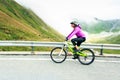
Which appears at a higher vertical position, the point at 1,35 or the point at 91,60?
the point at 1,35

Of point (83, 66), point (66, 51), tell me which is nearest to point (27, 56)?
point (66, 51)

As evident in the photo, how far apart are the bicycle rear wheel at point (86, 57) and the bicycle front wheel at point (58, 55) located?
0.68 metres

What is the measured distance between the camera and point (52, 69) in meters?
13.5

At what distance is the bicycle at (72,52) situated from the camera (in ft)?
48.7

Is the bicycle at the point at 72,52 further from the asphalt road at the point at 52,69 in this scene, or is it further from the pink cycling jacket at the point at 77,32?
the pink cycling jacket at the point at 77,32

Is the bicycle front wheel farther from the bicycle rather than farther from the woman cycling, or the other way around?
the woman cycling

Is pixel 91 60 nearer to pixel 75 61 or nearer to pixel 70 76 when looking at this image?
pixel 75 61

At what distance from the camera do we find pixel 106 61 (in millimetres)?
15734

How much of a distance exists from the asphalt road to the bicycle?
0.20m

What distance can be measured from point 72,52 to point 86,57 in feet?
2.01

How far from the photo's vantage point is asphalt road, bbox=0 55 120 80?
12055 mm

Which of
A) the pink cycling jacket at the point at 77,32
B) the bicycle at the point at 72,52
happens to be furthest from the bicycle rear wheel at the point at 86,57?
the pink cycling jacket at the point at 77,32

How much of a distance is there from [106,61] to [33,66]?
3361mm

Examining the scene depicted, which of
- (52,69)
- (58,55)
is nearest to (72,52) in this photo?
(58,55)
